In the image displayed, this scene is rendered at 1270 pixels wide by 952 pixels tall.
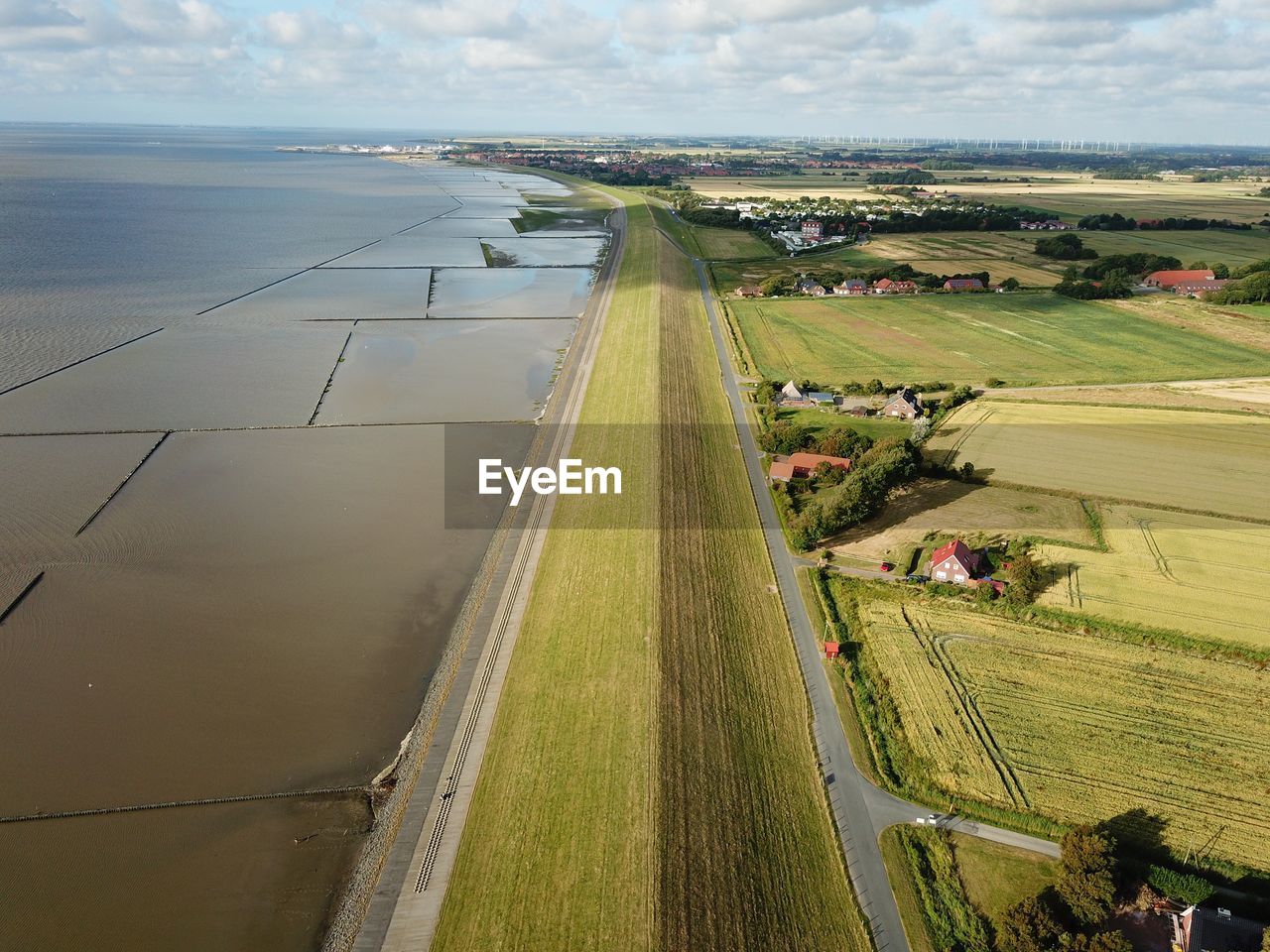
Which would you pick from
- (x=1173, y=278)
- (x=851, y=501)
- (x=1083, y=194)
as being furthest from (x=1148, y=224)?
(x=851, y=501)

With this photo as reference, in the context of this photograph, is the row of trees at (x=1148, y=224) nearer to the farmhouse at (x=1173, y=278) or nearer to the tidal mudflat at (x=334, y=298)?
the farmhouse at (x=1173, y=278)

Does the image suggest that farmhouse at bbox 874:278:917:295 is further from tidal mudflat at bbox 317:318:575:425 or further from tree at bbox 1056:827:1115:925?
tree at bbox 1056:827:1115:925

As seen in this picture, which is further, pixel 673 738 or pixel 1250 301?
pixel 1250 301

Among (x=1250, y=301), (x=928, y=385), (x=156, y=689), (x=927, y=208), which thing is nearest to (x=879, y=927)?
(x=156, y=689)

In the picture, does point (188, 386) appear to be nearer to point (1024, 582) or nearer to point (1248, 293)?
point (1024, 582)

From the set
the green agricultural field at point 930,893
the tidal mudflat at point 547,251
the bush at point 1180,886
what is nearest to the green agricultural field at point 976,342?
the tidal mudflat at point 547,251

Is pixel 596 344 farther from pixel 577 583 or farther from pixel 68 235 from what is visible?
pixel 68 235
